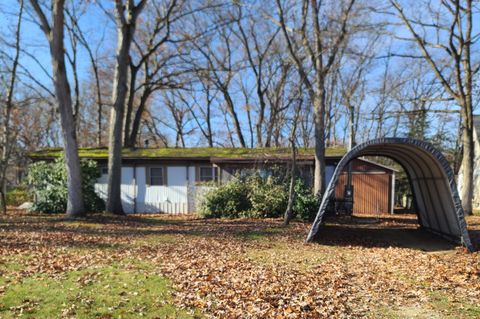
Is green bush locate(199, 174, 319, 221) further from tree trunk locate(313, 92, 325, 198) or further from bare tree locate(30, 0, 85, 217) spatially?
bare tree locate(30, 0, 85, 217)

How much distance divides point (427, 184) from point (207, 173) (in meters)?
11.7

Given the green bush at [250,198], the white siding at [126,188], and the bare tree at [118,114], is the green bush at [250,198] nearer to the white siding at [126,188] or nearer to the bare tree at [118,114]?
the bare tree at [118,114]

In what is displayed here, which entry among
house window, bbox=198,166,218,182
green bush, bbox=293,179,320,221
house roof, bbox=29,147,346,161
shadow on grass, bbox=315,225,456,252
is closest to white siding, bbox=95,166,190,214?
house window, bbox=198,166,218,182

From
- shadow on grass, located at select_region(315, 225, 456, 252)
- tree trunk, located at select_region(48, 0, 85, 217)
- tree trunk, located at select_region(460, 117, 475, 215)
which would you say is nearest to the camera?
shadow on grass, located at select_region(315, 225, 456, 252)

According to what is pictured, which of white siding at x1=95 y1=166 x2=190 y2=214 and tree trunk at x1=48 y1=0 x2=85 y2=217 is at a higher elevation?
tree trunk at x1=48 y1=0 x2=85 y2=217

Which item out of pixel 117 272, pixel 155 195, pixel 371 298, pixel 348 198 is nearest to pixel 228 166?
pixel 155 195

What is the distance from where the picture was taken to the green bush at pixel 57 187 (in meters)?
17.5

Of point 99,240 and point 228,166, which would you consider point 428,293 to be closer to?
point 99,240

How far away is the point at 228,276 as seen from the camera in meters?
6.71

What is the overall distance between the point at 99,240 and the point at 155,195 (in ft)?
35.3

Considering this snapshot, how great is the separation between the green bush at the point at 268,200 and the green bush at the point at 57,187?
7.08 meters

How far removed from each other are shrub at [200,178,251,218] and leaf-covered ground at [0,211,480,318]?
5914 mm

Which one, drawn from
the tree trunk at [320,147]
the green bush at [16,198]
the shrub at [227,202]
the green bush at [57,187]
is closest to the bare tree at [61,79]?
the green bush at [57,187]

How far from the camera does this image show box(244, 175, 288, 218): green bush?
17250mm
